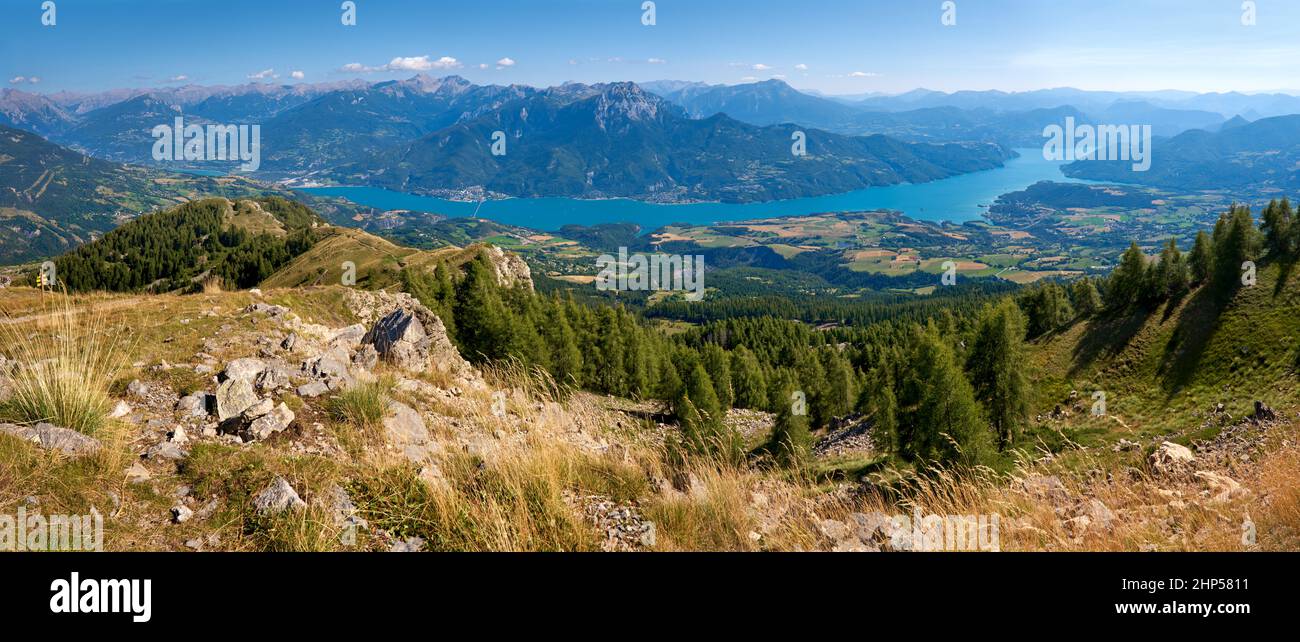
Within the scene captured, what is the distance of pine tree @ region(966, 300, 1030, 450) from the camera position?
35594mm

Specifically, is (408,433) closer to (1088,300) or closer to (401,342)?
(401,342)

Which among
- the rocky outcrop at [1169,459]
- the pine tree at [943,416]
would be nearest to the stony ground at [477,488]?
the rocky outcrop at [1169,459]

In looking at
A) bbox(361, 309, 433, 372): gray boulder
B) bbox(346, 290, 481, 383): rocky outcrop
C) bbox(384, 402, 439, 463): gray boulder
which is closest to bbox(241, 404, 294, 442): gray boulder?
bbox(384, 402, 439, 463): gray boulder

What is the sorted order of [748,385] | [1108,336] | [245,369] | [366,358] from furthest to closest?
1. [748,385]
2. [1108,336]
3. [366,358]
4. [245,369]

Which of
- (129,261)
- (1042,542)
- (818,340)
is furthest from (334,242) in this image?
(1042,542)

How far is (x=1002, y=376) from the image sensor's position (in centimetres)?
3569

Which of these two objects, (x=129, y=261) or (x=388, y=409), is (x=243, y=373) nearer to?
(x=388, y=409)

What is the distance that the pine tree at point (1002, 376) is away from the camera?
3559 cm

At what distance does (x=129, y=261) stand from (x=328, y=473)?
160 metres

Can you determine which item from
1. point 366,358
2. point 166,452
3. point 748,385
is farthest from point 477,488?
point 748,385
